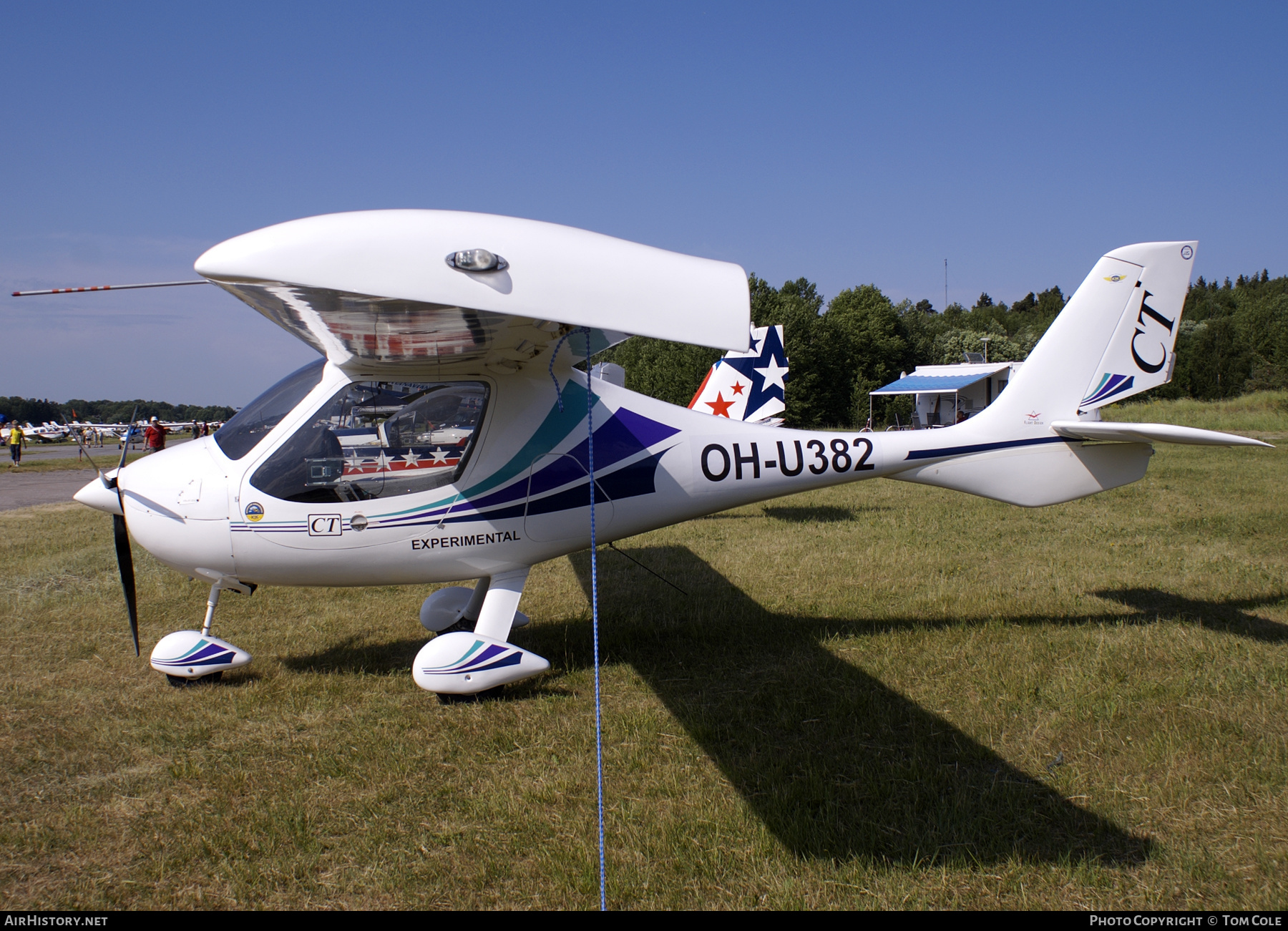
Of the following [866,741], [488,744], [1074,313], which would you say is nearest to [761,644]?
[866,741]

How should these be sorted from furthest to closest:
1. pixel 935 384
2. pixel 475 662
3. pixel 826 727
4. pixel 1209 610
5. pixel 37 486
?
pixel 935 384 → pixel 37 486 → pixel 1209 610 → pixel 475 662 → pixel 826 727

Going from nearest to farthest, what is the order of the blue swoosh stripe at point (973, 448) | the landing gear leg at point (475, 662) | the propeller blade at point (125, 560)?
the landing gear leg at point (475, 662), the propeller blade at point (125, 560), the blue swoosh stripe at point (973, 448)

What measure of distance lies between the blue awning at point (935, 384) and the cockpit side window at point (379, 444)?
A: 36.1 meters

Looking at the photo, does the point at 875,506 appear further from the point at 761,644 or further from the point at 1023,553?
the point at 761,644

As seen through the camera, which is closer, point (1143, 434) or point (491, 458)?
point (491, 458)

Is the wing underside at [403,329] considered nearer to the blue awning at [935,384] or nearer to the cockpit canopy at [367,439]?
the cockpit canopy at [367,439]

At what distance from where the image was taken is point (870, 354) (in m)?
65.5

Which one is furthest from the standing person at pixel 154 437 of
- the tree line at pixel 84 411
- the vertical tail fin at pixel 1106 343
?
the vertical tail fin at pixel 1106 343

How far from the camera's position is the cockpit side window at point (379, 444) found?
4.86 m

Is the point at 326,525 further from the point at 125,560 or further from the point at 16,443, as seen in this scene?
the point at 16,443

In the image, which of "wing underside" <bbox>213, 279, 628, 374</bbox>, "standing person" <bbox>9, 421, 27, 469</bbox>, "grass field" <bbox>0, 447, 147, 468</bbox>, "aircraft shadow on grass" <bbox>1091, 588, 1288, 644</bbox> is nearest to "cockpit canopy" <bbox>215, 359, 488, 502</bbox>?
"wing underside" <bbox>213, 279, 628, 374</bbox>

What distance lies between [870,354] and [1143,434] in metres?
63.2

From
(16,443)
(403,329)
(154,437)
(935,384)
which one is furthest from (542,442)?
(935,384)

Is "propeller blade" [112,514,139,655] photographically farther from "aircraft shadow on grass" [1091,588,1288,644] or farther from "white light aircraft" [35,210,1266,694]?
"aircraft shadow on grass" [1091,588,1288,644]
